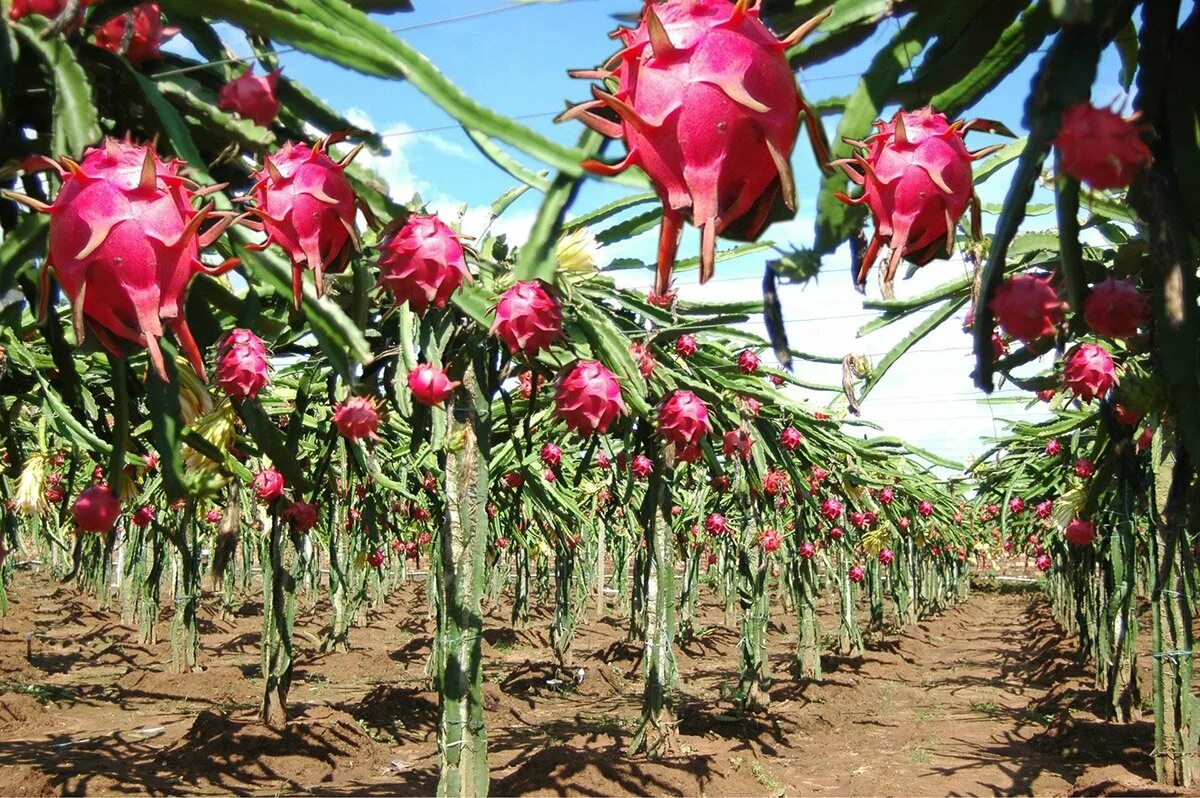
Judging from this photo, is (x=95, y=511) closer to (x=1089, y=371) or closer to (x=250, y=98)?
(x=250, y=98)

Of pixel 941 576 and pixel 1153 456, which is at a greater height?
pixel 1153 456

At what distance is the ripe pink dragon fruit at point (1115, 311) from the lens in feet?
3.20

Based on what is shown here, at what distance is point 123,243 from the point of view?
31.0 inches

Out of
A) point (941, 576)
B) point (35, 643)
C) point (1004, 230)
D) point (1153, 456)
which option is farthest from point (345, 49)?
point (941, 576)

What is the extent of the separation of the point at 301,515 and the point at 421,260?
2.60m

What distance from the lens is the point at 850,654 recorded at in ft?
40.0

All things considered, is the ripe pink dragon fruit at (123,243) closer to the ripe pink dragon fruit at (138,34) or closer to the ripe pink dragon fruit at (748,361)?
the ripe pink dragon fruit at (138,34)

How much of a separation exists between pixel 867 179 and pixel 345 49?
59 centimetres

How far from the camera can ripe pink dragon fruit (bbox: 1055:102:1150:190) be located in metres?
0.59

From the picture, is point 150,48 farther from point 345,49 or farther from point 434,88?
point 434,88

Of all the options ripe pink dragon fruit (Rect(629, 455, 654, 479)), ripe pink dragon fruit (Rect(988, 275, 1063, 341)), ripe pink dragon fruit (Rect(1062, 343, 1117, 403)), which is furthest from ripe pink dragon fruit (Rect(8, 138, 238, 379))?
ripe pink dragon fruit (Rect(629, 455, 654, 479))

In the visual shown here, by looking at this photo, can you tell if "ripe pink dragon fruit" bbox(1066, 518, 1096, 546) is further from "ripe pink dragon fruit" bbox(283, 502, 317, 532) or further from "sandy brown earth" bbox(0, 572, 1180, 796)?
"ripe pink dragon fruit" bbox(283, 502, 317, 532)

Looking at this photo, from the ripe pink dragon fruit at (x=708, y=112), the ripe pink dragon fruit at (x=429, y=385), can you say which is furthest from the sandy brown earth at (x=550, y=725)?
the ripe pink dragon fruit at (x=708, y=112)

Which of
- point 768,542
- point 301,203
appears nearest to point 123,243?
point 301,203
